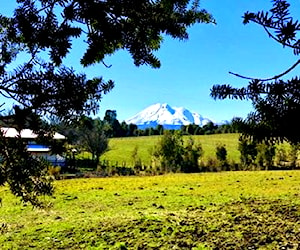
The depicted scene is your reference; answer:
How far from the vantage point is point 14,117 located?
1.24 meters

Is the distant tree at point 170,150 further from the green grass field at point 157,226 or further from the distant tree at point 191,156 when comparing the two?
the green grass field at point 157,226

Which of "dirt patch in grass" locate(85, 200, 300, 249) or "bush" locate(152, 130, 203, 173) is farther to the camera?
"bush" locate(152, 130, 203, 173)

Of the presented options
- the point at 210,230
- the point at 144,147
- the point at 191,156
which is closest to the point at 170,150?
the point at 191,156

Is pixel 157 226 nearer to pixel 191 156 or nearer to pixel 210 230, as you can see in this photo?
pixel 210 230

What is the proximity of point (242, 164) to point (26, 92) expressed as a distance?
860 inches

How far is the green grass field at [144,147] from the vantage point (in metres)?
26.8

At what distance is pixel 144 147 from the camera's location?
34875mm

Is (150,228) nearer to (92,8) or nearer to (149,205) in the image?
(149,205)

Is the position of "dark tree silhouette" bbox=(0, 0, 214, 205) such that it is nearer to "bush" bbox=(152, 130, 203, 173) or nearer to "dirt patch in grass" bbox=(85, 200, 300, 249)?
"dirt patch in grass" bbox=(85, 200, 300, 249)

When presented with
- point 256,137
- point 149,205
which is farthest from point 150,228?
point 256,137

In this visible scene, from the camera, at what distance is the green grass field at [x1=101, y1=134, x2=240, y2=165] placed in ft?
87.9

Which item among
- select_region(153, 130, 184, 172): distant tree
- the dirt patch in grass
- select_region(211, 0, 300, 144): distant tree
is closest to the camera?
select_region(211, 0, 300, 144): distant tree

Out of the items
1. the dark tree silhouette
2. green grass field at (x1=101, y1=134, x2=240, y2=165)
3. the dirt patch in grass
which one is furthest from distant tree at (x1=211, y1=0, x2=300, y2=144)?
green grass field at (x1=101, y1=134, x2=240, y2=165)

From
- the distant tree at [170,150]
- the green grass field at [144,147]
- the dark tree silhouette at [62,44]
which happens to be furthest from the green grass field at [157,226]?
the green grass field at [144,147]
